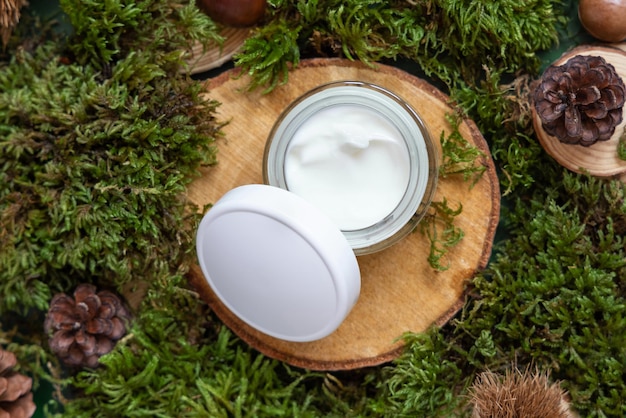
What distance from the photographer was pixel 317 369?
130cm

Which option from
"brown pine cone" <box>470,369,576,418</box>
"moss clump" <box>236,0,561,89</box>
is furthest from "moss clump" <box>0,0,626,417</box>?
"brown pine cone" <box>470,369,576,418</box>

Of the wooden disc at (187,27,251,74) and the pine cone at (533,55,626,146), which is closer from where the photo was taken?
the pine cone at (533,55,626,146)

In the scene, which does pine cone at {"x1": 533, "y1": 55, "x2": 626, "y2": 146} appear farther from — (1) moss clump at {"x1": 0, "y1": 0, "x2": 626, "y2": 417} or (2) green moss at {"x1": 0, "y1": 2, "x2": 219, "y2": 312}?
(2) green moss at {"x1": 0, "y1": 2, "x2": 219, "y2": 312}

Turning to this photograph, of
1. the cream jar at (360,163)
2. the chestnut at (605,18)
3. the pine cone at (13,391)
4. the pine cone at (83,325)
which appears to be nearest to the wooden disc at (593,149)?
the chestnut at (605,18)

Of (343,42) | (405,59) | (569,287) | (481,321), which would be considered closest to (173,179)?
(343,42)

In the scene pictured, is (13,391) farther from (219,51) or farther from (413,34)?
(413,34)

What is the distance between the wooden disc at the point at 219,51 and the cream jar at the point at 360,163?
0.21 metres

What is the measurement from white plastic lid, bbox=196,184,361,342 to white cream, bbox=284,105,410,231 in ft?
0.25

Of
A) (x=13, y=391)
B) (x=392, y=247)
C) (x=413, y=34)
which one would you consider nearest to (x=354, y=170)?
(x=392, y=247)

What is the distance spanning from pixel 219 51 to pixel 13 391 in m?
0.76

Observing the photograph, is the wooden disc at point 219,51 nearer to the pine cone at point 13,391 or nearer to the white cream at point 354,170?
the white cream at point 354,170

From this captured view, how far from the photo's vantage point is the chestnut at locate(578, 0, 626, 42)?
4.05 feet

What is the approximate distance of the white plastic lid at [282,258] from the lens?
3.61 feet

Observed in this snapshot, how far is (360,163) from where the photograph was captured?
119 centimetres
